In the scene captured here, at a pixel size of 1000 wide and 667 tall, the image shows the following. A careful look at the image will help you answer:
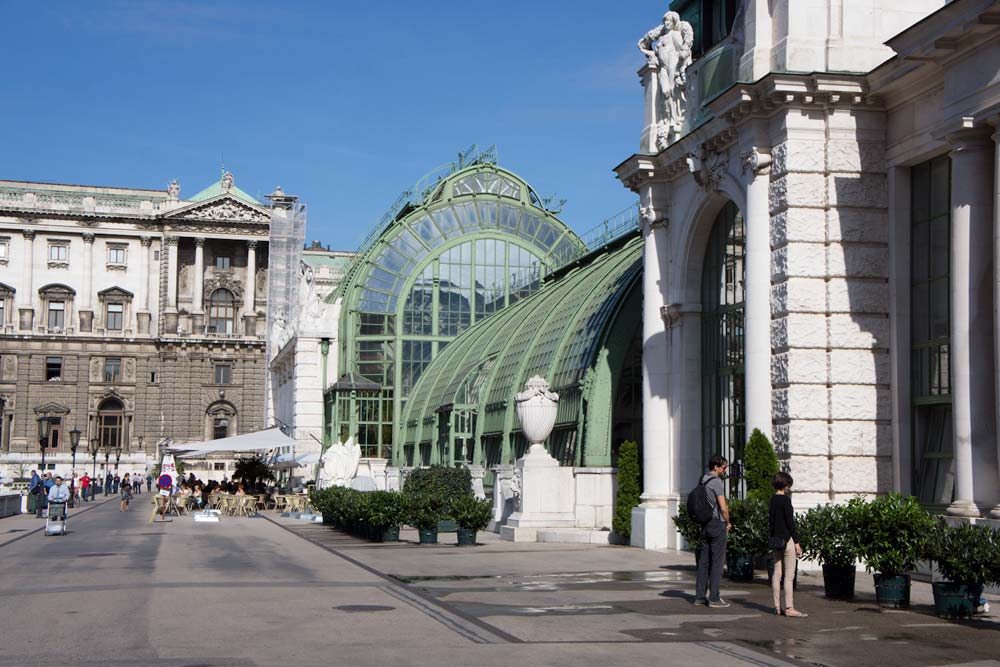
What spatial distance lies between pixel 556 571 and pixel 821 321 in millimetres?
6309

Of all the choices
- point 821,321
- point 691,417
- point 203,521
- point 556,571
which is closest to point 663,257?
point 691,417

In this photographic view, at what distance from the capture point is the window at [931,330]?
2181 cm

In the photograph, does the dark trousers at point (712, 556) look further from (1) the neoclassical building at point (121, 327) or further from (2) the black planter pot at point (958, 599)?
(1) the neoclassical building at point (121, 327)

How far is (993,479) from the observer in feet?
63.5

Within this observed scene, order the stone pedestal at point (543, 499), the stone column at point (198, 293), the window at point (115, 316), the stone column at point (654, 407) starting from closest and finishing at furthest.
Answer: the stone column at point (654, 407) → the stone pedestal at point (543, 499) → the stone column at point (198, 293) → the window at point (115, 316)

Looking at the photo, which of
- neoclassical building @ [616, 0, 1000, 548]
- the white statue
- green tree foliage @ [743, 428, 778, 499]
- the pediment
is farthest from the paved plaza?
the pediment

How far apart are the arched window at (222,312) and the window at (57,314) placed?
45.1 ft

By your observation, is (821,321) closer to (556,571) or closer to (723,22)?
(556,571)

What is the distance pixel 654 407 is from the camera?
2903cm

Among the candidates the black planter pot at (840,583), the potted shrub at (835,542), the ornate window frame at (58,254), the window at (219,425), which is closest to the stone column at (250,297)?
the window at (219,425)

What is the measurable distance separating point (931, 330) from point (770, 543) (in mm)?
7738

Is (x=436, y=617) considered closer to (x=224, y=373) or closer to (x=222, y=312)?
(x=224, y=373)

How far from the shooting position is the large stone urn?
32125mm

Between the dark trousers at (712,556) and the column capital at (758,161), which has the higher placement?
the column capital at (758,161)
